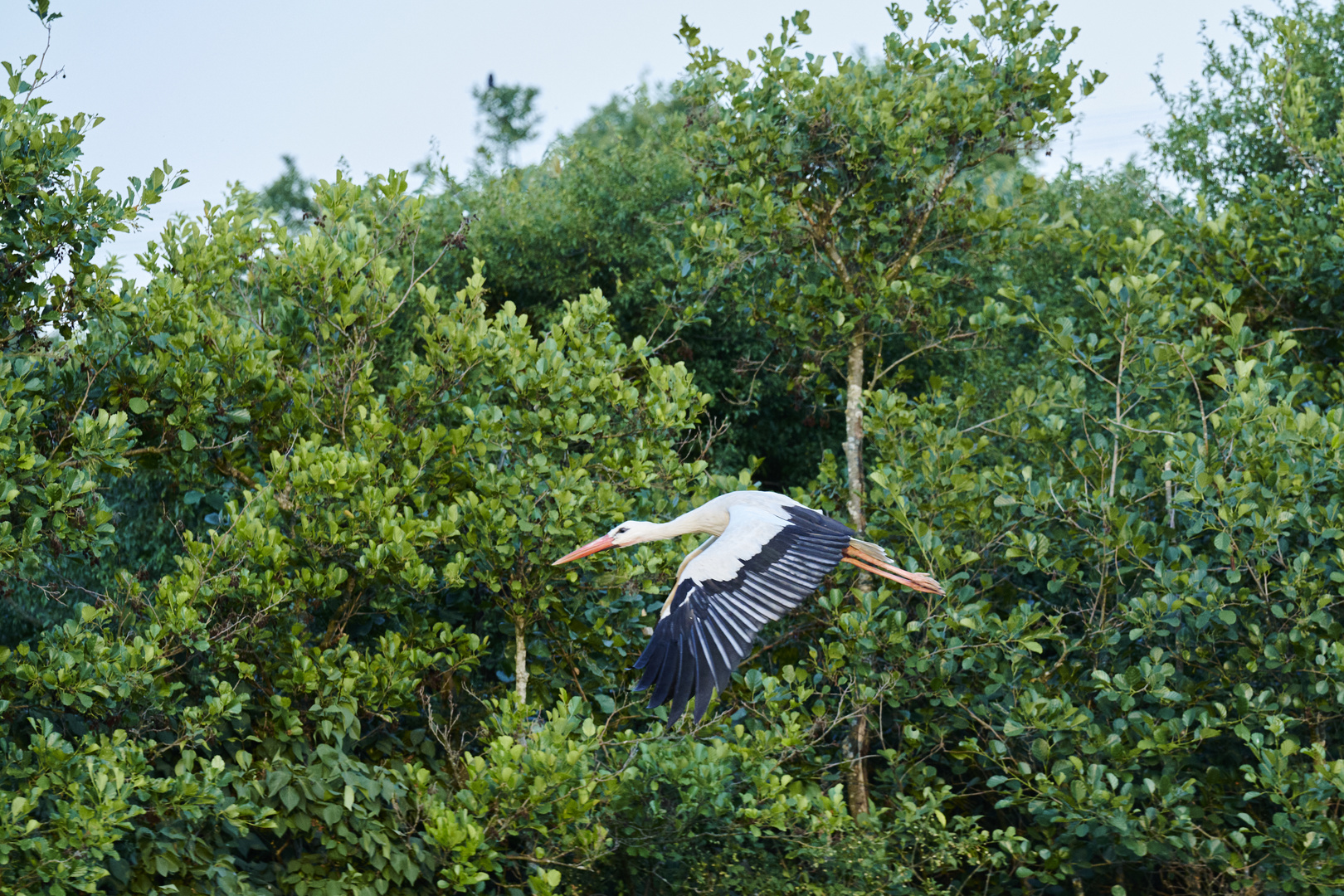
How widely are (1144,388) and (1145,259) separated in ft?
5.19

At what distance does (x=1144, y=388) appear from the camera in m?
8.17

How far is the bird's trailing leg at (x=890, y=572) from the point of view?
276 inches

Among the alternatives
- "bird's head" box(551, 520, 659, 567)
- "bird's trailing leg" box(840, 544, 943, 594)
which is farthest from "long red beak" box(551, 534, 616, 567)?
"bird's trailing leg" box(840, 544, 943, 594)

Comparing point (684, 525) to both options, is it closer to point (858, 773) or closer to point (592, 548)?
point (592, 548)

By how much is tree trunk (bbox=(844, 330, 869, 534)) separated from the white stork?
1.69 meters

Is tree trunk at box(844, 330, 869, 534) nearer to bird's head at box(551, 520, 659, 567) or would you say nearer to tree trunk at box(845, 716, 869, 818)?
tree trunk at box(845, 716, 869, 818)

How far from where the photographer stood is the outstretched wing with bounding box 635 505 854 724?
5.42 metres

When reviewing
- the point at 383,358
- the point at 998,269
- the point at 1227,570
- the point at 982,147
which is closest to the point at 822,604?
the point at 1227,570

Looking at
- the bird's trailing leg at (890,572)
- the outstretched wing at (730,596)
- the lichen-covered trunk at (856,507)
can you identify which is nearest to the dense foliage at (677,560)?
the lichen-covered trunk at (856,507)

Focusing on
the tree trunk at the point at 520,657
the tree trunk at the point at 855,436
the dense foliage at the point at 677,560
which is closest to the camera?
the dense foliage at the point at 677,560

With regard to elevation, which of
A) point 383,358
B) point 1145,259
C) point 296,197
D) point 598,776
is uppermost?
point 296,197

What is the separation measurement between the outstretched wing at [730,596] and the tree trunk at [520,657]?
1.75m

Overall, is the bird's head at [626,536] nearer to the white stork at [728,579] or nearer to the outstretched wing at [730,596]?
the white stork at [728,579]

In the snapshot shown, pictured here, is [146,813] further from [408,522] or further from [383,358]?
[383,358]
